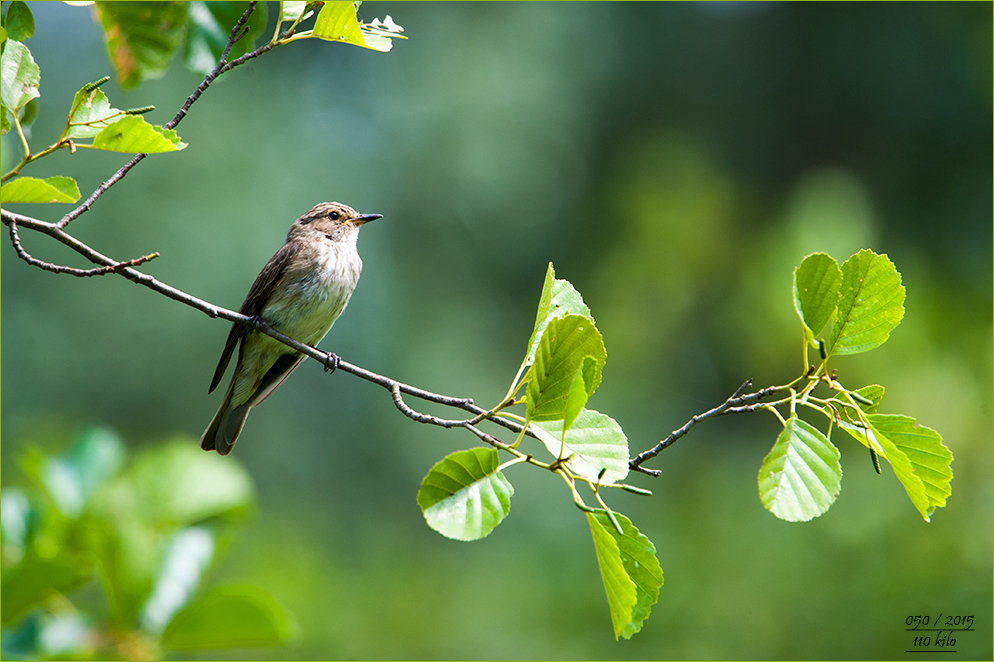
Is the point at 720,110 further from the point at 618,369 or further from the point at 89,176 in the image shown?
the point at 89,176

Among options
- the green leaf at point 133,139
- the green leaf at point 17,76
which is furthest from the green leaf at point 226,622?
the green leaf at point 17,76

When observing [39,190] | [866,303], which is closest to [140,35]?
[39,190]

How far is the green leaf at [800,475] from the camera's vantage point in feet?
4.34

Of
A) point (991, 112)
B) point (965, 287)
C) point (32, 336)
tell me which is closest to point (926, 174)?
point (991, 112)

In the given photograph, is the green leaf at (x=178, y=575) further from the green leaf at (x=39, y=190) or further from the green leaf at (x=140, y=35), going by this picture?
the green leaf at (x=140, y=35)

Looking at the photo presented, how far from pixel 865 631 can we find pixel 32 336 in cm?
1325

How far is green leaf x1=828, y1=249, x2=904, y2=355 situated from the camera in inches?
57.0

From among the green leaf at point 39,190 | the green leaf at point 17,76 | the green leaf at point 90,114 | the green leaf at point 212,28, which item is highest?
the green leaf at point 212,28

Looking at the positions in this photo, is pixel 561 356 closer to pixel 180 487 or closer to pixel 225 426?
pixel 180 487

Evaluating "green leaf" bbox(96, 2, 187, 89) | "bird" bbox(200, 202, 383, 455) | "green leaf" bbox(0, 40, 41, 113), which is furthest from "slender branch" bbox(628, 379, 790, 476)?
"bird" bbox(200, 202, 383, 455)

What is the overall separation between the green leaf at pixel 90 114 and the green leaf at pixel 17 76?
8 cm

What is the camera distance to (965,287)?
632 cm

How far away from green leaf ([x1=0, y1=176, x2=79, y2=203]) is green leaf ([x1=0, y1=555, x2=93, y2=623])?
0.89 meters

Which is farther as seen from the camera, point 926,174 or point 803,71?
point 803,71
